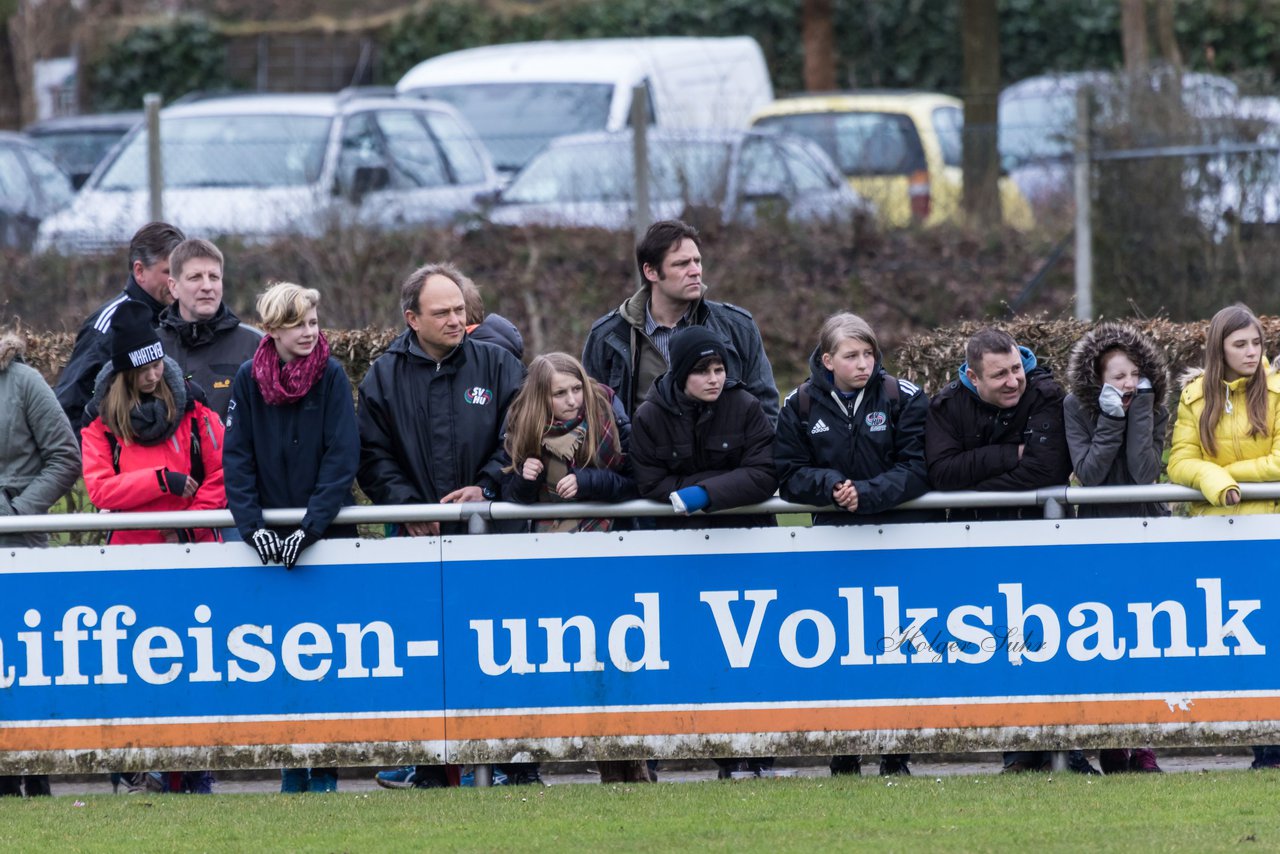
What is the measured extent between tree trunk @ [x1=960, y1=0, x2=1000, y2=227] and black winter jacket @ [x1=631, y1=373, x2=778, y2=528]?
775cm

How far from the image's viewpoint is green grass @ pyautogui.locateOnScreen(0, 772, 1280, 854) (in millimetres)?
6379

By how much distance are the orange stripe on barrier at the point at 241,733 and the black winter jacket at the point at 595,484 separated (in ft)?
3.01

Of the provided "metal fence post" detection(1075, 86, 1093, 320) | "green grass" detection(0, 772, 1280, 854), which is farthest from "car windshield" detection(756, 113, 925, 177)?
"green grass" detection(0, 772, 1280, 854)

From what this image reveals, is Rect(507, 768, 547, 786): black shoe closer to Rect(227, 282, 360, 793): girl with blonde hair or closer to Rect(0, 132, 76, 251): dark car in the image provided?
Rect(227, 282, 360, 793): girl with blonde hair

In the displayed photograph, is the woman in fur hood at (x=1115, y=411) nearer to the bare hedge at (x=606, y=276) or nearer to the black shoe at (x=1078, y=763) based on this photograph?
the black shoe at (x=1078, y=763)

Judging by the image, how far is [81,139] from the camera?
21.7 meters

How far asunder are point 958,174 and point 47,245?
6913 millimetres

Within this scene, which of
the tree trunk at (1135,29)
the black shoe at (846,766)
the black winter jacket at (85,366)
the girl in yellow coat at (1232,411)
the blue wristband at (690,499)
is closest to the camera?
the blue wristband at (690,499)

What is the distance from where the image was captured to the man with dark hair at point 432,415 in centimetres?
771

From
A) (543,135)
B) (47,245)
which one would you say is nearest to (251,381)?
(47,245)

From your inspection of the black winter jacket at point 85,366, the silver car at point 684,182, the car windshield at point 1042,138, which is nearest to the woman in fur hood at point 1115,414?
the black winter jacket at point 85,366

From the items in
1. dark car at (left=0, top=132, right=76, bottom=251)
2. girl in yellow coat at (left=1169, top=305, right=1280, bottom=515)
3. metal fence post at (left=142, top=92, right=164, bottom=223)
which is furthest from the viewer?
dark car at (left=0, top=132, right=76, bottom=251)

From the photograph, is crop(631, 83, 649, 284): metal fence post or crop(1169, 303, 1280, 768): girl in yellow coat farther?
crop(631, 83, 649, 284): metal fence post

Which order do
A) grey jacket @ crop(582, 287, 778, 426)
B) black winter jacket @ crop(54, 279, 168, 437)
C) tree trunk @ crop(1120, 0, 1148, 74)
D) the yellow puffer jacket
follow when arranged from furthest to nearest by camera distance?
1. tree trunk @ crop(1120, 0, 1148, 74)
2. black winter jacket @ crop(54, 279, 168, 437)
3. grey jacket @ crop(582, 287, 778, 426)
4. the yellow puffer jacket
